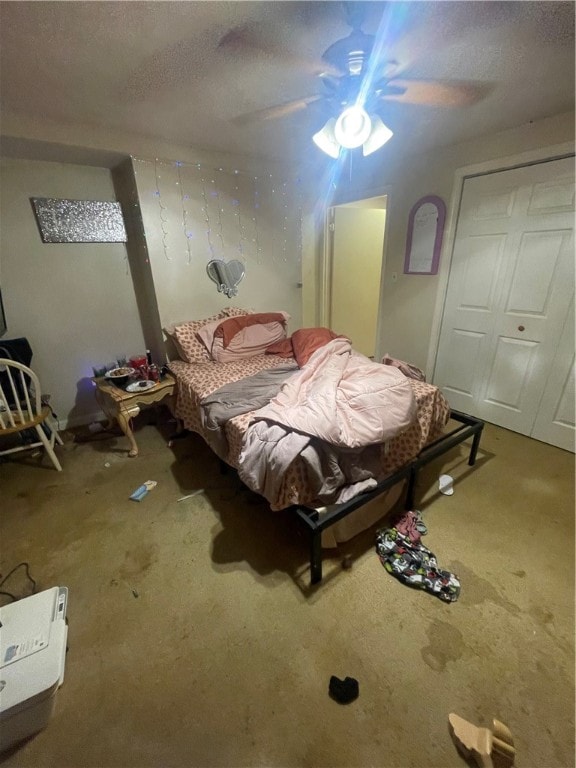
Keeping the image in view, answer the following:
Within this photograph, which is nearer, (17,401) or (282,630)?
(282,630)

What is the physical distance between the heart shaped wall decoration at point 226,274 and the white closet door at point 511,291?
6.57 ft

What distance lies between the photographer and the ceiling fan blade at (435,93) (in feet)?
5.30

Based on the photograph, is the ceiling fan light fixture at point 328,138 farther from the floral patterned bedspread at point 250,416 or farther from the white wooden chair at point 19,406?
the white wooden chair at point 19,406

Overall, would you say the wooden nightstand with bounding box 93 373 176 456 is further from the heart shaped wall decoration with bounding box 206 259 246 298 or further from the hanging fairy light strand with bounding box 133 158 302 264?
the hanging fairy light strand with bounding box 133 158 302 264

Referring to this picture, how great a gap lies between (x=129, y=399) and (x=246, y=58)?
2093mm

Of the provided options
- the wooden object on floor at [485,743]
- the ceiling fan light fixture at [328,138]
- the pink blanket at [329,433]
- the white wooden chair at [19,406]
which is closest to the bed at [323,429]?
the pink blanket at [329,433]

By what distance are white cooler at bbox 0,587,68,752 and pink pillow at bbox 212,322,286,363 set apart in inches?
71.0

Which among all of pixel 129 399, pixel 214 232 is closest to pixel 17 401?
pixel 129 399

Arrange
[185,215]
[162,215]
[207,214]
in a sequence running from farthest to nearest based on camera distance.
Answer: [207,214] → [185,215] → [162,215]

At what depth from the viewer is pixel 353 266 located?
387 centimetres

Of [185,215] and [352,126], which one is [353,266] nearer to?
[185,215]

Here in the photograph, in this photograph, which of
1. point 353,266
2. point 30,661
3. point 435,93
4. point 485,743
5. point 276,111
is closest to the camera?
point 485,743

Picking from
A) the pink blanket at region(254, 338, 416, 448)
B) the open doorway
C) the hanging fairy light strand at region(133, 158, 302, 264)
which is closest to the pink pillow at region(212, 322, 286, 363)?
the hanging fairy light strand at region(133, 158, 302, 264)

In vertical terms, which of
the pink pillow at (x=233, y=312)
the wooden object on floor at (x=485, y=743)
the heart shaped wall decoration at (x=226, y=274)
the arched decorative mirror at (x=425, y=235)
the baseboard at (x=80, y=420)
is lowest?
the wooden object on floor at (x=485, y=743)
